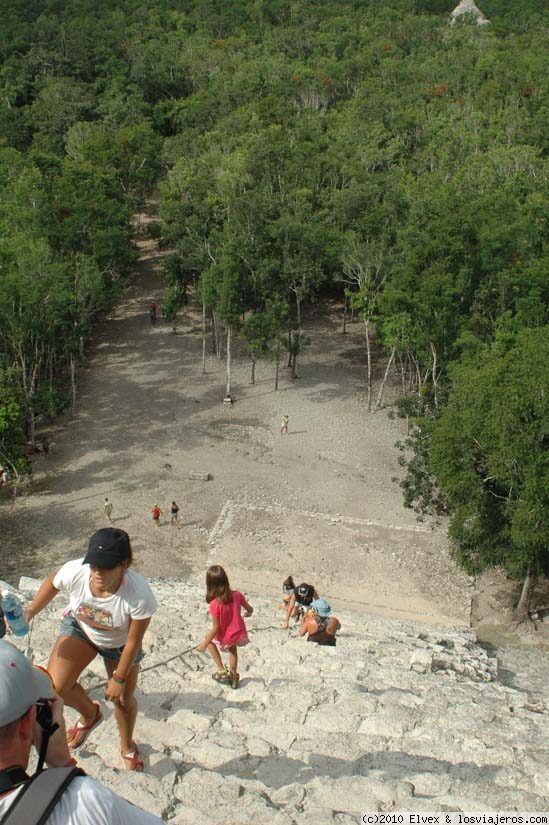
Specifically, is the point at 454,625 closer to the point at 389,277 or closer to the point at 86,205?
the point at 389,277

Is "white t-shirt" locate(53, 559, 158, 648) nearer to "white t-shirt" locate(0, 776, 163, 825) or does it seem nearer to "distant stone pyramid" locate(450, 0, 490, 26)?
"white t-shirt" locate(0, 776, 163, 825)

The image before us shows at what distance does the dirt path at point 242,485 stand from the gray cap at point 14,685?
1981 cm

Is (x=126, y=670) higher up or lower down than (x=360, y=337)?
higher up

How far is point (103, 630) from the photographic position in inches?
306

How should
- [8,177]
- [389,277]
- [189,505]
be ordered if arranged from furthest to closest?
[8,177] < [389,277] < [189,505]

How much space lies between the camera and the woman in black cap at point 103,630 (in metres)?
7.40

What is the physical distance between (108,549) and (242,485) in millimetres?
22187

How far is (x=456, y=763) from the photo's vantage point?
Result: 9281mm

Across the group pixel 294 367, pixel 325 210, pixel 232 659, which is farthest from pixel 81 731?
pixel 325 210

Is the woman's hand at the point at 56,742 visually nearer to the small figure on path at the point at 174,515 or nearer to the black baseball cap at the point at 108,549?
the black baseball cap at the point at 108,549

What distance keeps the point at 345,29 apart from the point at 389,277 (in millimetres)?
56506

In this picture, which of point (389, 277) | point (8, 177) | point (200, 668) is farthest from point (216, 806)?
point (8, 177)

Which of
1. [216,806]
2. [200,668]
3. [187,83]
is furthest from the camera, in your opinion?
[187,83]

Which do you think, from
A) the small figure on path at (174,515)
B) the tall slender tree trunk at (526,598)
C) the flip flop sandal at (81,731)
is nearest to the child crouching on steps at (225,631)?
the flip flop sandal at (81,731)
